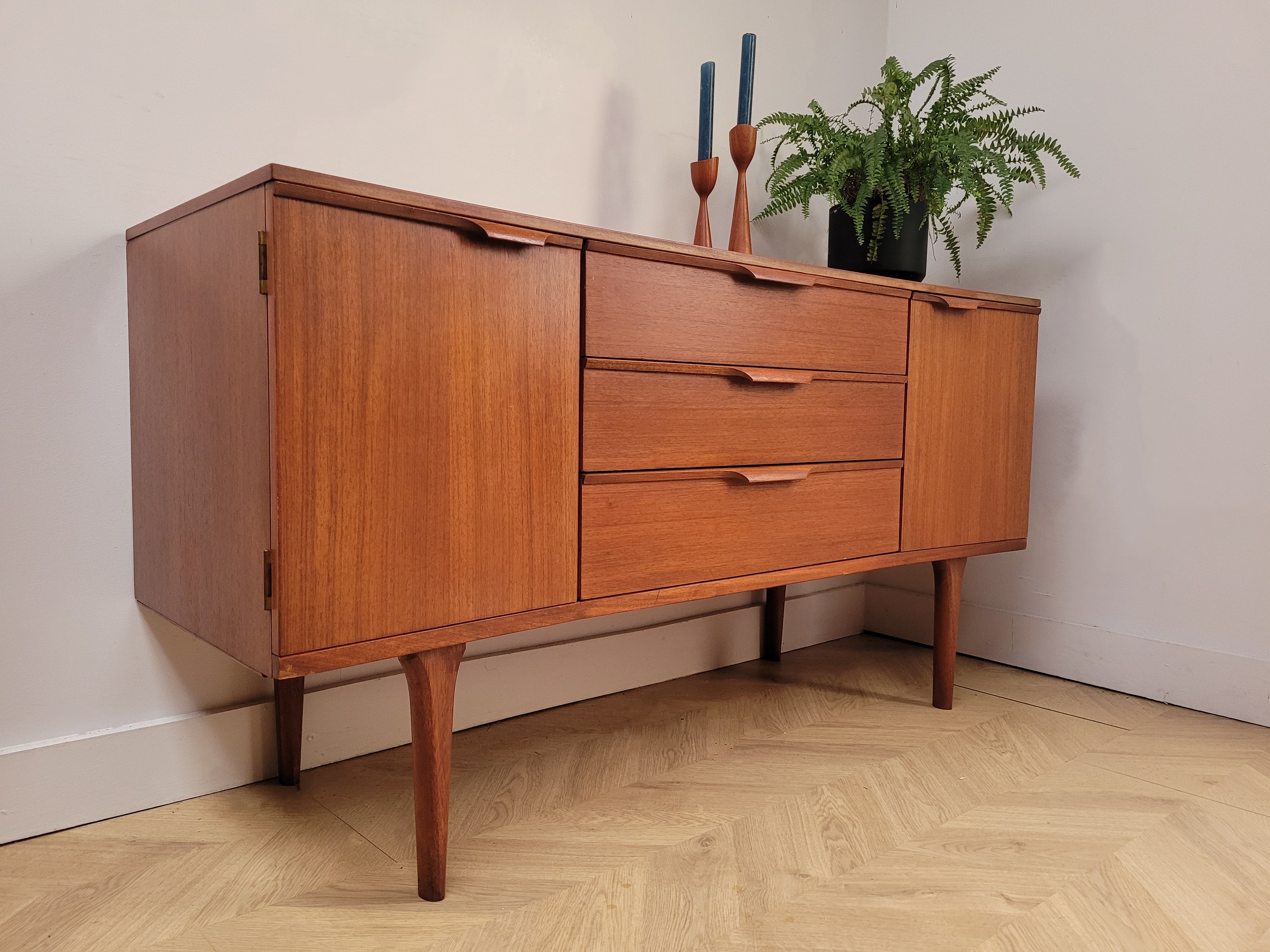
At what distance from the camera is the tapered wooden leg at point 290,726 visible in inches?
49.1

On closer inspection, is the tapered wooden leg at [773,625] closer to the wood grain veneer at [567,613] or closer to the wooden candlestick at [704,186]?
the wood grain veneer at [567,613]

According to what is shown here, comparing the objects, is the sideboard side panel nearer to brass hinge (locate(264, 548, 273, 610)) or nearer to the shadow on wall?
brass hinge (locate(264, 548, 273, 610))

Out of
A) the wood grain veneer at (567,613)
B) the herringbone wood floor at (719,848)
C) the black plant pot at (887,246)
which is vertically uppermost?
the black plant pot at (887,246)

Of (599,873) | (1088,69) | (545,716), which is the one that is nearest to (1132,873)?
(599,873)

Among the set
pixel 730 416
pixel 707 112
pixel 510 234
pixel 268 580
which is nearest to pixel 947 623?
pixel 730 416

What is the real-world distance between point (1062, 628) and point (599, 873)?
129cm

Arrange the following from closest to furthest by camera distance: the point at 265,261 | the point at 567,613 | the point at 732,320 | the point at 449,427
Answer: the point at 265,261
the point at 449,427
the point at 567,613
the point at 732,320

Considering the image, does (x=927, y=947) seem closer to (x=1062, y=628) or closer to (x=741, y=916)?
(x=741, y=916)

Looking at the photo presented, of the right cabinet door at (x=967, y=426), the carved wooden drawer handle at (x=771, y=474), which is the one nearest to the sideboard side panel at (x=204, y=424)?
the carved wooden drawer handle at (x=771, y=474)

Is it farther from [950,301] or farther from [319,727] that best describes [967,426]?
[319,727]

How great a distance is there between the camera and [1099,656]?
186 cm

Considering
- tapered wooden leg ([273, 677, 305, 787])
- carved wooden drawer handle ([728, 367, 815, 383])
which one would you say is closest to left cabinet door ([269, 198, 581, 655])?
carved wooden drawer handle ([728, 367, 815, 383])

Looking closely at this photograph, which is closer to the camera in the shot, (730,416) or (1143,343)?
(730,416)

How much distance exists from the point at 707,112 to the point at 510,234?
0.70 metres
